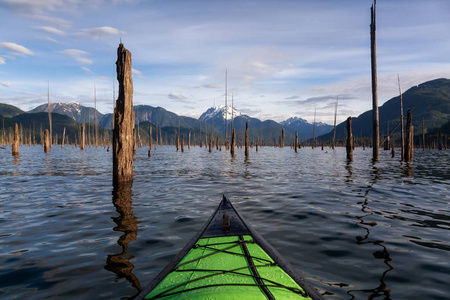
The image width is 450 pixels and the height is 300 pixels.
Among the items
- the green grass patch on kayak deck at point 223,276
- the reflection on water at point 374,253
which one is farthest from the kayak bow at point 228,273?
the reflection on water at point 374,253

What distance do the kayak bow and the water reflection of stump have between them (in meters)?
0.81

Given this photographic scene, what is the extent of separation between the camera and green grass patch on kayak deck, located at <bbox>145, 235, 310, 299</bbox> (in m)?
2.46

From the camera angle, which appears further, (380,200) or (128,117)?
(128,117)

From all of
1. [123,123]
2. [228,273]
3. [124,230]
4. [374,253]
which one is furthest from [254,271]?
[123,123]

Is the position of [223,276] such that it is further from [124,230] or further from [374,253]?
[124,230]

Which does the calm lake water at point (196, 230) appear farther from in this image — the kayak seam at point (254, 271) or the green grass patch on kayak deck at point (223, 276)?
the kayak seam at point (254, 271)

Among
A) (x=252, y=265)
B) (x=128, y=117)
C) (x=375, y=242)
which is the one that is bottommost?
(x=375, y=242)

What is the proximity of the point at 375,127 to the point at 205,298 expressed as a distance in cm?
2166

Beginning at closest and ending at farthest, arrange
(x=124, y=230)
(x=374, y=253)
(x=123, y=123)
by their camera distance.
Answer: (x=374, y=253)
(x=124, y=230)
(x=123, y=123)

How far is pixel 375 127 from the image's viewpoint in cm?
1997

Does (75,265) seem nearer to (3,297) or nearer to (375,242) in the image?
(3,297)

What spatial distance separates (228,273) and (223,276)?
0.11 metres

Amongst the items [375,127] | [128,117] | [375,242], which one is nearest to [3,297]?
[375,242]

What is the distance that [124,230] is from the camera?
18.5ft
